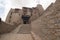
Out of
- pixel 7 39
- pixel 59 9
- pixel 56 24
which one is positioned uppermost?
pixel 59 9

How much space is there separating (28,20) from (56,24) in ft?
16.2

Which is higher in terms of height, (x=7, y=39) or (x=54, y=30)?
(x=54, y=30)

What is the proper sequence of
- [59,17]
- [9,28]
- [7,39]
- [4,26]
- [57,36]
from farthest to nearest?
[9,28]
[4,26]
[7,39]
[59,17]
[57,36]

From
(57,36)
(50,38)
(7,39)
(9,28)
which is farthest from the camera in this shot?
(9,28)

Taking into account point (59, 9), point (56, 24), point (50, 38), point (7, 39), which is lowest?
point (7, 39)

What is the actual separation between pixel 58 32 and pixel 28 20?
515cm

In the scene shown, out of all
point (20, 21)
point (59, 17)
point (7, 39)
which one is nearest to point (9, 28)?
point (7, 39)

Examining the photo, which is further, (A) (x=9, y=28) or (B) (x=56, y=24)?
(A) (x=9, y=28)

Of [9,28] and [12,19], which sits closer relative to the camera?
[9,28]

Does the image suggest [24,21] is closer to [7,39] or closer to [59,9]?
[7,39]

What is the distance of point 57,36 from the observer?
5.95 ft

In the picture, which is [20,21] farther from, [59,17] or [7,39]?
[59,17]

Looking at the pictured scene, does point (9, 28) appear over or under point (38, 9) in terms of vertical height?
under

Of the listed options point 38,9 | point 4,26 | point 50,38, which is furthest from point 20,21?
point 50,38
